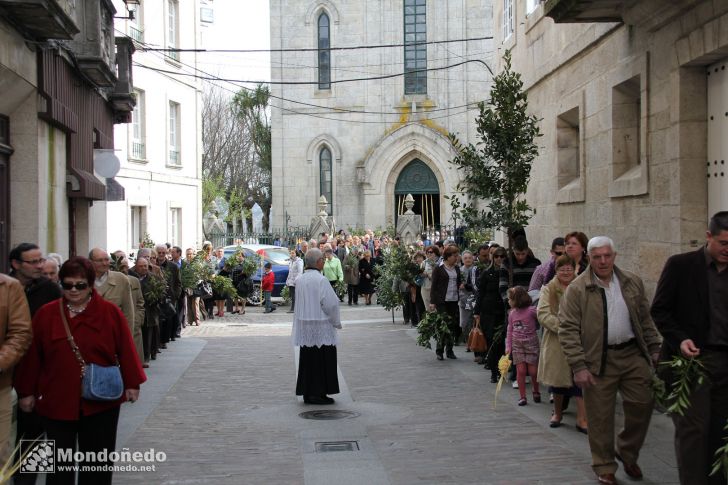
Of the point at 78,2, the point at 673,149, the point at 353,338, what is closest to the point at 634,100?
the point at 673,149

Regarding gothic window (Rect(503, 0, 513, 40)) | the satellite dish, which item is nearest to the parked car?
the satellite dish

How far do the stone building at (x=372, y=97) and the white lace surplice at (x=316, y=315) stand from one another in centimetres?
2761

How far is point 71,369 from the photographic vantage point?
5.68 meters

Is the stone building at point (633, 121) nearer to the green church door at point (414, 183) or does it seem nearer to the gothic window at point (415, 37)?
the green church door at point (414, 183)

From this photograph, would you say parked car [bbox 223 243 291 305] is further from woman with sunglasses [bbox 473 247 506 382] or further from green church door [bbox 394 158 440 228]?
woman with sunglasses [bbox 473 247 506 382]

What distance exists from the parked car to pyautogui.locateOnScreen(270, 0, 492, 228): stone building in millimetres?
8952

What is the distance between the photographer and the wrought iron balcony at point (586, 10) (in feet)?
34.5

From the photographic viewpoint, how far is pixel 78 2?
15102 mm

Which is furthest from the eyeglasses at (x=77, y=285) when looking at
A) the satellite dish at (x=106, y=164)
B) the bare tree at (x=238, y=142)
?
the bare tree at (x=238, y=142)

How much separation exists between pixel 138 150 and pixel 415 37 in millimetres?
16700

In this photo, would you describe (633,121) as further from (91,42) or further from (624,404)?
(91,42)

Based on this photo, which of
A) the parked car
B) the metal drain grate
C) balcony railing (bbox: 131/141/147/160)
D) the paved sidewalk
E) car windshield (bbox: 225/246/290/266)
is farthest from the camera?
car windshield (bbox: 225/246/290/266)

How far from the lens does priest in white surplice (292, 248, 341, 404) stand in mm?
10641

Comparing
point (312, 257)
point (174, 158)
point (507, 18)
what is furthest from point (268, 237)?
point (312, 257)
